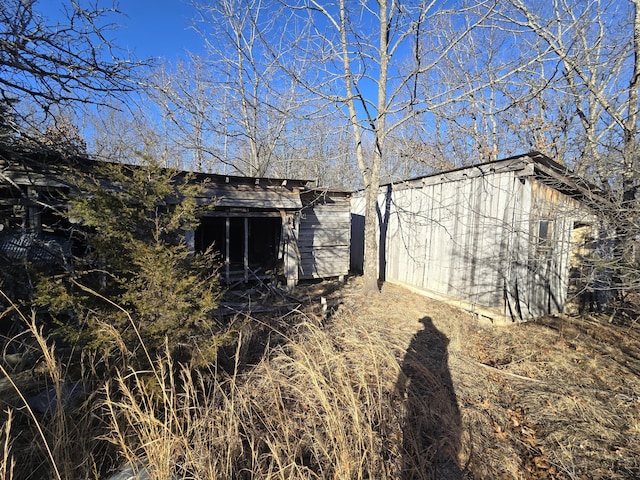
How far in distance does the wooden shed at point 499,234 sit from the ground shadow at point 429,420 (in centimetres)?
301

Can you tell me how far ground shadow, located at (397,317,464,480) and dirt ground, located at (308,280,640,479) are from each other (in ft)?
0.13

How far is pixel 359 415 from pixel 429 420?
1.03m

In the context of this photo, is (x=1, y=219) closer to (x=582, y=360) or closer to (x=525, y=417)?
(x=525, y=417)

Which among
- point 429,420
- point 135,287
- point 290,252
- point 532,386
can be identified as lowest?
point 532,386

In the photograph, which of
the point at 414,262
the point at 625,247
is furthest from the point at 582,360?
the point at 414,262

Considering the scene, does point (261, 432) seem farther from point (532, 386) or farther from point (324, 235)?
point (324, 235)

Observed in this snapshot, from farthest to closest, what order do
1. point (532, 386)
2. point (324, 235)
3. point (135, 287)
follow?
1. point (324, 235)
2. point (532, 386)
3. point (135, 287)

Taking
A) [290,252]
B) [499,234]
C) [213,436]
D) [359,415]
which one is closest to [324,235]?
[290,252]

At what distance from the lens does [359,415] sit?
2.42 m

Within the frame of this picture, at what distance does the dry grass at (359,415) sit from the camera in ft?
6.28

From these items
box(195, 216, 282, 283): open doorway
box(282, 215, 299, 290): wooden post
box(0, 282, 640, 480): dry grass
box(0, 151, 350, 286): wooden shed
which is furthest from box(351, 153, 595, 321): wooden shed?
box(195, 216, 282, 283): open doorway

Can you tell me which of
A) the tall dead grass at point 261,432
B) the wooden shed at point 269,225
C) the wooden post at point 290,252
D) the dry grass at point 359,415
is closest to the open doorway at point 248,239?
the wooden shed at point 269,225

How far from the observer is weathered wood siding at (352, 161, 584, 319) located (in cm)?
600

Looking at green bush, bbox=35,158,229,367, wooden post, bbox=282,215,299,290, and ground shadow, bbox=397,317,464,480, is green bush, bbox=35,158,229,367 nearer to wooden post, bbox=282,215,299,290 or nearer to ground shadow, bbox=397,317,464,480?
ground shadow, bbox=397,317,464,480
